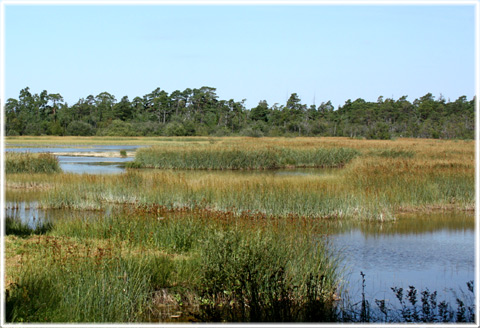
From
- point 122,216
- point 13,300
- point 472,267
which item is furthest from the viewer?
point 122,216

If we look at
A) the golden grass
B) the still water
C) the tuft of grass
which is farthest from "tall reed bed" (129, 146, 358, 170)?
the tuft of grass

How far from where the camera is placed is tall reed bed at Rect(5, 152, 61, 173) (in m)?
25.2

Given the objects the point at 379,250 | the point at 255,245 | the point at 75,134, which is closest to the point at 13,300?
the point at 255,245

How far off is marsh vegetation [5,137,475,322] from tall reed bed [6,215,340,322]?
2 centimetres

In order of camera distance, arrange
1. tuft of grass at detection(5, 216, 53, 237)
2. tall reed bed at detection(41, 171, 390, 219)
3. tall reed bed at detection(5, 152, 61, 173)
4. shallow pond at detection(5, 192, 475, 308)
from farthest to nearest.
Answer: tall reed bed at detection(5, 152, 61, 173) < tall reed bed at detection(41, 171, 390, 219) < tuft of grass at detection(5, 216, 53, 237) < shallow pond at detection(5, 192, 475, 308)

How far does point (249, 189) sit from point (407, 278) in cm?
701

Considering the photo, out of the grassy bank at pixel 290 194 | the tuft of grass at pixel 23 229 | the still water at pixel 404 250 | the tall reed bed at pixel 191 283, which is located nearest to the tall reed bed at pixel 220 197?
the grassy bank at pixel 290 194

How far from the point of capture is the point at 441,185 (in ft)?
58.0

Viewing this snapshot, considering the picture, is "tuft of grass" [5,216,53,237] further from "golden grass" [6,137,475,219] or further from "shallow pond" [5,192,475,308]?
"golden grass" [6,137,475,219]

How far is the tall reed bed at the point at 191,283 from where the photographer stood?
675 centimetres

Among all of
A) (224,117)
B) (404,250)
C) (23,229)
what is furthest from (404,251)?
(224,117)

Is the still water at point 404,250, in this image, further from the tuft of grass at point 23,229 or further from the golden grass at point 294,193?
the tuft of grass at point 23,229

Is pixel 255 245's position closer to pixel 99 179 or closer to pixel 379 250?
pixel 379 250

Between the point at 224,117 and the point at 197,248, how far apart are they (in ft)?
288
